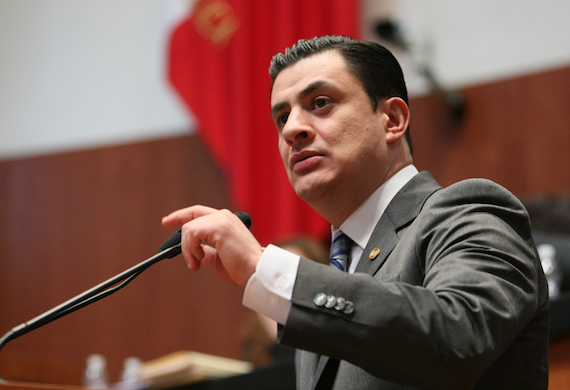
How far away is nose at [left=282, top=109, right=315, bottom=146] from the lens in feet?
4.62

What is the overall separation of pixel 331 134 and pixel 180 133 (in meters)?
3.28

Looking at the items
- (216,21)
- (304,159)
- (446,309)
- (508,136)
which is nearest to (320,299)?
(446,309)

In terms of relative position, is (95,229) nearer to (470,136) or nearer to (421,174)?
(470,136)

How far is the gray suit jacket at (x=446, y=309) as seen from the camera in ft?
2.87

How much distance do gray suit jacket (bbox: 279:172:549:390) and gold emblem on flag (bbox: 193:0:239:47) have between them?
11.0 feet

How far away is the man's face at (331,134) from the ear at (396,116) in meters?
0.03

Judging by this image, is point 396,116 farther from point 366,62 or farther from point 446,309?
point 446,309

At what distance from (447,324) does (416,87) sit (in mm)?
3018

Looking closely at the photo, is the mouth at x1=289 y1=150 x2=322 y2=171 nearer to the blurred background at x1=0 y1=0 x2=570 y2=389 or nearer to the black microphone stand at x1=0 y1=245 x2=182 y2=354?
the black microphone stand at x1=0 y1=245 x2=182 y2=354

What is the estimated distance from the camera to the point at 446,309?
890 mm

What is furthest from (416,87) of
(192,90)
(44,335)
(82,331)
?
(44,335)

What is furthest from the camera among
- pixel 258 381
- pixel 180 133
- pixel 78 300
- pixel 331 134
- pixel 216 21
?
pixel 180 133

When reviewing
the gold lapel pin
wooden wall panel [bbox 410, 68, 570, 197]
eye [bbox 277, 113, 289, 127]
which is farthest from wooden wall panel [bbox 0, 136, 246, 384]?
the gold lapel pin

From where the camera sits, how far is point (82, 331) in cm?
457
